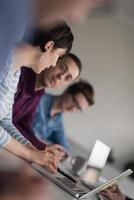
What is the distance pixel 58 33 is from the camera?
660 millimetres

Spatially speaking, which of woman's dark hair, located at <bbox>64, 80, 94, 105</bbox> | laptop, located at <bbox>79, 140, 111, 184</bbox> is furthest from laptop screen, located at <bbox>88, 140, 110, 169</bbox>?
woman's dark hair, located at <bbox>64, 80, 94, 105</bbox>

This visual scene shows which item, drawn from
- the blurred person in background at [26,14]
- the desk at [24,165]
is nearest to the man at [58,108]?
the desk at [24,165]

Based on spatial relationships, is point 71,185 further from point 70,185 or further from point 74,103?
point 74,103

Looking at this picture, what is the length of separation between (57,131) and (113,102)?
0.43 ft

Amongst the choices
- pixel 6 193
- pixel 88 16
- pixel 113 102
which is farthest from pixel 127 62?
pixel 6 193

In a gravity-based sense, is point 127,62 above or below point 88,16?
below

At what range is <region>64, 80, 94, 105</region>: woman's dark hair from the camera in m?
0.84

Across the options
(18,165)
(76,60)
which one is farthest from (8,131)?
(76,60)

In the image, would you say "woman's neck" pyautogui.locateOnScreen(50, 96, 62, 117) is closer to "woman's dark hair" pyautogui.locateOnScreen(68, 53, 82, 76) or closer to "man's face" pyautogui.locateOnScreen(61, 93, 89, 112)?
"man's face" pyautogui.locateOnScreen(61, 93, 89, 112)

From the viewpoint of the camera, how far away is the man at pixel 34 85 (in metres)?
0.72

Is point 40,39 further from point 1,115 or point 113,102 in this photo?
point 113,102

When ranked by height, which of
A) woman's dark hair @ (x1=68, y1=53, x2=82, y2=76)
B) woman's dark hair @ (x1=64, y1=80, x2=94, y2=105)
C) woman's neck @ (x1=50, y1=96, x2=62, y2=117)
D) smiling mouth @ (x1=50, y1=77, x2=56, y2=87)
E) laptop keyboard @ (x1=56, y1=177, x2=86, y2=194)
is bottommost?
laptop keyboard @ (x1=56, y1=177, x2=86, y2=194)

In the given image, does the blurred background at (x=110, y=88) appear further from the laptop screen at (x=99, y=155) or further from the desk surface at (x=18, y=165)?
the desk surface at (x=18, y=165)

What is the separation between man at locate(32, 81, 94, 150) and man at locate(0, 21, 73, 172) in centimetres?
9
